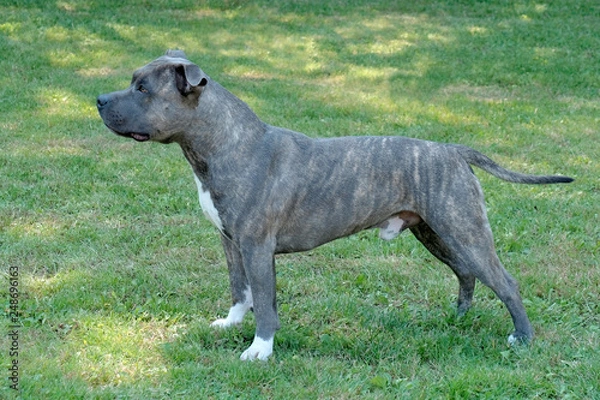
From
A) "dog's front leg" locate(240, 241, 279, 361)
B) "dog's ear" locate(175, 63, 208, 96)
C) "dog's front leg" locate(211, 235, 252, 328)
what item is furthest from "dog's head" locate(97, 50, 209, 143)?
"dog's front leg" locate(211, 235, 252, 328)

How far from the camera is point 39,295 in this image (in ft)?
18.7

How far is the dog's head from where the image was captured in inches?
181

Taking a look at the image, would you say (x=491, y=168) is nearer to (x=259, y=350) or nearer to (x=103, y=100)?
(x=259, y=350)

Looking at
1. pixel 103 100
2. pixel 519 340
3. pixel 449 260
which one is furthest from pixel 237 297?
pixel 519 340

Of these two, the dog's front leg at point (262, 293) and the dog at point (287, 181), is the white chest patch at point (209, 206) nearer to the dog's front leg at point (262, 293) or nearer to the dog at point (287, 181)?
the dog at point (287, 181)

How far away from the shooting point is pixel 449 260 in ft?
17.9

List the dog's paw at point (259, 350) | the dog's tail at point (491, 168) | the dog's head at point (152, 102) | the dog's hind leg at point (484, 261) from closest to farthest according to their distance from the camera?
1. the dog's head at point (152, 102)
2. the dog's paw at point (259, 350)
3. the dog's hind leg at point (484, 261)
4. the dog's tail at point (491, 168)

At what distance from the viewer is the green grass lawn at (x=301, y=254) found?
15.1ft

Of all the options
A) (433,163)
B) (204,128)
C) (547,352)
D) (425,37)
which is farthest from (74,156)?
(425,37)

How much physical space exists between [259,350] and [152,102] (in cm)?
162

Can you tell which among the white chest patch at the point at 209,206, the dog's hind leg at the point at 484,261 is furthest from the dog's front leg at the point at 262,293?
the dog's hind leg at the point at 484,261

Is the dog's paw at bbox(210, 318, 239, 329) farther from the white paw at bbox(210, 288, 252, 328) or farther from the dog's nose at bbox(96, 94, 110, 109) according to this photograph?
the dog's nose at bbox(96, 94, 110, 109)

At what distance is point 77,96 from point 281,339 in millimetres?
7226

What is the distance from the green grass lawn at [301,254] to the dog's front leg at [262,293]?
11 cm
